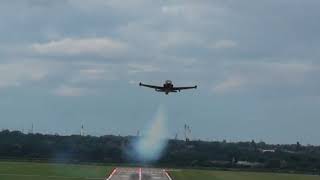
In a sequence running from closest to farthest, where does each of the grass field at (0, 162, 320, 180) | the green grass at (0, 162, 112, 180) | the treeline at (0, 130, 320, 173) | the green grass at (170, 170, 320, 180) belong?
the green grass at (0, 162, 112, 180), the grass field at (0, 162, 320, 180), the green grass at (170, 170, 320, 180), the treeline at (0, 130, 320, 173)

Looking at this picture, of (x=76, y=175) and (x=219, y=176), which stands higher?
(x=76, y=175)

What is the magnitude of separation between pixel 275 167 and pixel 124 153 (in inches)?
1310

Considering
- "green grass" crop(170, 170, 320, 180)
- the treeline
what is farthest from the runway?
the treeline

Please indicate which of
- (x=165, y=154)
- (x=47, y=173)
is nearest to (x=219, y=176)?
(x=47, y=173)

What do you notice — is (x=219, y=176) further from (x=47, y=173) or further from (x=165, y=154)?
(x=165, y=154)

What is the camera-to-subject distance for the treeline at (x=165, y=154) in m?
150

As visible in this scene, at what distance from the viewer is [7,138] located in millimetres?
192625

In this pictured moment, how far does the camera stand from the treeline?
491 ft

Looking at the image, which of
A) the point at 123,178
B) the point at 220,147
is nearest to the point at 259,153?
the point at 220,147

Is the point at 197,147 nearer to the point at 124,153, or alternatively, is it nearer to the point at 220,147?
the point at 220,147

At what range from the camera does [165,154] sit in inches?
6334

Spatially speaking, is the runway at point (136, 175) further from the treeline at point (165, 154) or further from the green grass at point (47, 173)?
the treeline at point (165, 154)

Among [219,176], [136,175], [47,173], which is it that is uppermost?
[47,173]

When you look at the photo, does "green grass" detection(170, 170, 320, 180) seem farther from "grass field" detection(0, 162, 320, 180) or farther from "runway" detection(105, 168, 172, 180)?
"runway" detection(105, 168, 172, 180)
